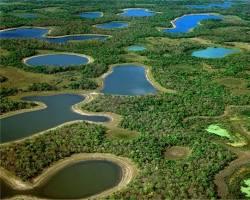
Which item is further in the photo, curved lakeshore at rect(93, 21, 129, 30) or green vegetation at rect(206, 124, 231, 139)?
curved lakeshore at rect(93, 21, 129, 30)

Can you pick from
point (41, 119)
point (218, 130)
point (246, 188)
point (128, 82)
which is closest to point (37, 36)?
point (128, 82)

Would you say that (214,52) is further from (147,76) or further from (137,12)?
(137,12)

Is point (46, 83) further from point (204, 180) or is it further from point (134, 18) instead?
point (134, 18)

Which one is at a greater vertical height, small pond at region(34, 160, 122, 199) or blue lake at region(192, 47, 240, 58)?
blue lake at region(192, 47, 240, 58)

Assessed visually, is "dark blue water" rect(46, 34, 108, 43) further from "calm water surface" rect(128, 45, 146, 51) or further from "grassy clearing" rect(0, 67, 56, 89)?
"grassy clearing" rect(0, 67, 56, 89)

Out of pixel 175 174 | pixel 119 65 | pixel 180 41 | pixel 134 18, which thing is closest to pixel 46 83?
pixel 119 65

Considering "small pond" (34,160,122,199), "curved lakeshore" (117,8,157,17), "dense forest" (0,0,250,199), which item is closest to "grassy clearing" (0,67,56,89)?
"dense forest" (0,0,250,199)
